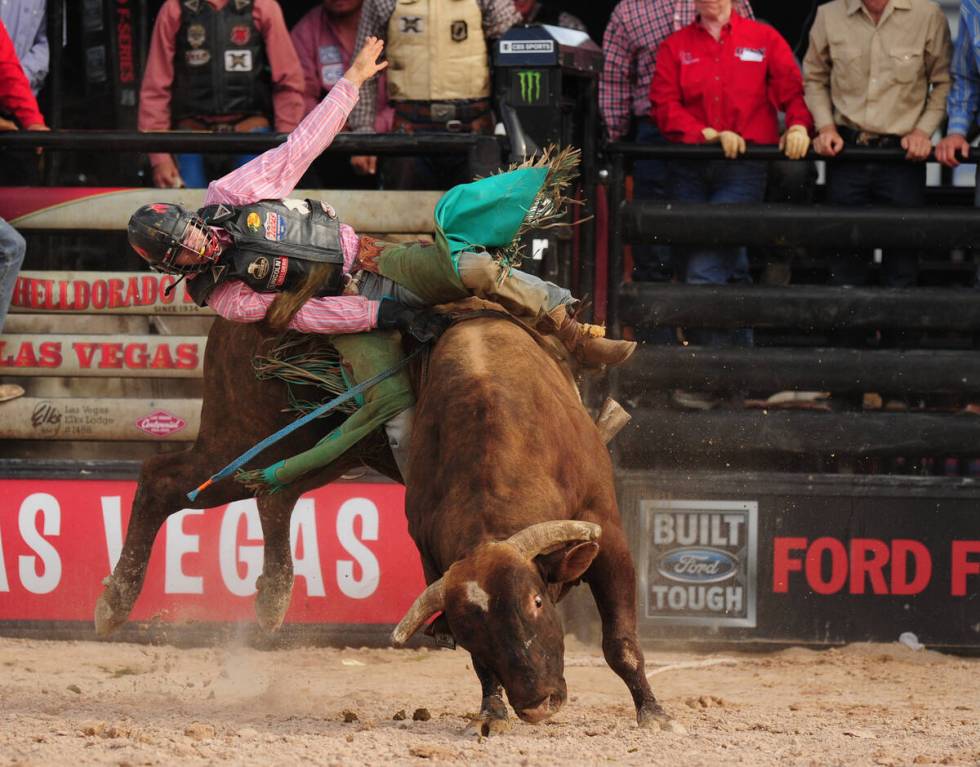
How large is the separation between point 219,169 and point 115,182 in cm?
93

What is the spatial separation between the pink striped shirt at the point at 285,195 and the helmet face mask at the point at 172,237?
0.64 ft

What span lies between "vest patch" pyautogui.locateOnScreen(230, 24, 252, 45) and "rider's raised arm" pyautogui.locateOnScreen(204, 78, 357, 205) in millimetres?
1982

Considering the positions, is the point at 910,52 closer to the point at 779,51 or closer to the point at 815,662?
the point at 779,51

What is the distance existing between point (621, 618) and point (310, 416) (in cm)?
140

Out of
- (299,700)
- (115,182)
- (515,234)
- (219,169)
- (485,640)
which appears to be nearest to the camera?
(485,640)

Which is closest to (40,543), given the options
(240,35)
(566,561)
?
(240,35)

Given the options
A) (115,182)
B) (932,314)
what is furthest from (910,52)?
(115,182)

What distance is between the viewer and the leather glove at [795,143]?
6.90 metres

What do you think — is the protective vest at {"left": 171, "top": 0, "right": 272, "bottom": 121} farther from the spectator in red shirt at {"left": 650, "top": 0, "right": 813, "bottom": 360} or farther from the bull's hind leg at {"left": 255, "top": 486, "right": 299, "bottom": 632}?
the bull's hind leg at {"left": 255, "top": 486, "right": 299, "bottom": 632}

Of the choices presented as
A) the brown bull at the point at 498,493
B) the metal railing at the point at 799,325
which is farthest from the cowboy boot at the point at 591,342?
the metal railing at the point at 799,325

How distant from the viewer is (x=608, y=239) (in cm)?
713

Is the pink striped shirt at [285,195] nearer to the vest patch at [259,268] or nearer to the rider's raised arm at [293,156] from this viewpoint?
the rider's raised arm at [293,156]

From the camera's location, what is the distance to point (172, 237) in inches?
203

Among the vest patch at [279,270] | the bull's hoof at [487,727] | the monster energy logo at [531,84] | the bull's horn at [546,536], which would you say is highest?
the monster energy logo at [531,84]
